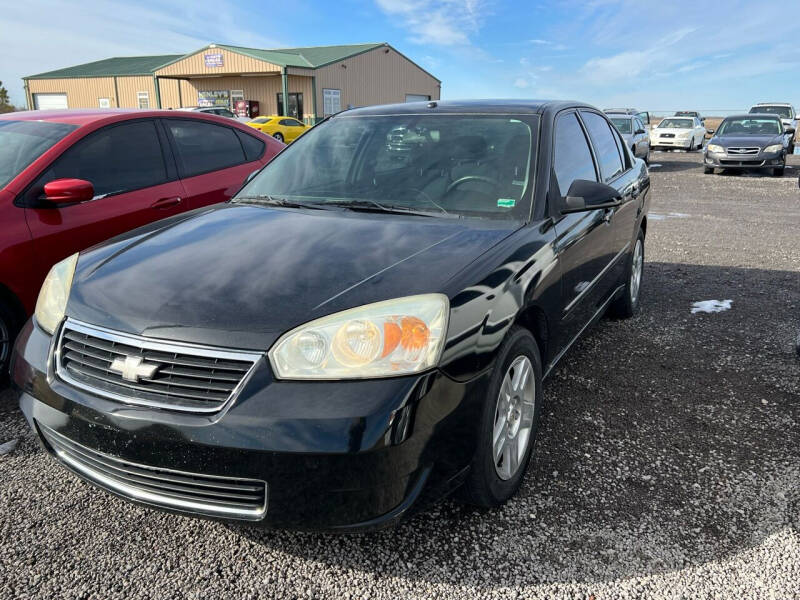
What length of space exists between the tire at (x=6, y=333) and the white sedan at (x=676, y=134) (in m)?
26.6

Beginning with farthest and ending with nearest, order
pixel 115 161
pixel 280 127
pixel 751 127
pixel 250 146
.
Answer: pixel 280 127
pixel 751 127
pixel 250 146
pixel 115 161

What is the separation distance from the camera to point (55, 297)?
2.40 metres

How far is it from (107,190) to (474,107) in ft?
7.89

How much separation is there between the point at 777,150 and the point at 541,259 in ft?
54.8

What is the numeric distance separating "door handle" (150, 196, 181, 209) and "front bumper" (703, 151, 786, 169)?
16206 millimetres

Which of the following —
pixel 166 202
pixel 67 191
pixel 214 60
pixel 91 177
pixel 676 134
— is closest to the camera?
pixel 67 191

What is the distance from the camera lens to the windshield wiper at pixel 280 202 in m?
3.04

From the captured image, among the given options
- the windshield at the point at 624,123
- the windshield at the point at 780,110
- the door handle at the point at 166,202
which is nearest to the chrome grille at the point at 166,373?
the door handle at the point at 166,202

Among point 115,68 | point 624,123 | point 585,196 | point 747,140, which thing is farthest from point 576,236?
point 115,68

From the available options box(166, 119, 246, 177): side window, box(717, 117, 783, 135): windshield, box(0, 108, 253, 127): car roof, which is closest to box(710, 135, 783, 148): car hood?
box(717, 117, 783, 135): windshield

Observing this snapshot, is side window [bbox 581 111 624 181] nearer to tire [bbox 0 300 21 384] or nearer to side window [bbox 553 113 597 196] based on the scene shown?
side window [bbox 553 113 597 196]

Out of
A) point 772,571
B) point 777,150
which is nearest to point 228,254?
point 772,571

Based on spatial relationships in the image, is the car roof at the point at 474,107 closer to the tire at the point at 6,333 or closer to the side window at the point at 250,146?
the side window at the point at 250,146

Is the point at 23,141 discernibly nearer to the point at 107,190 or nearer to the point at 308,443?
the point at 107,190
